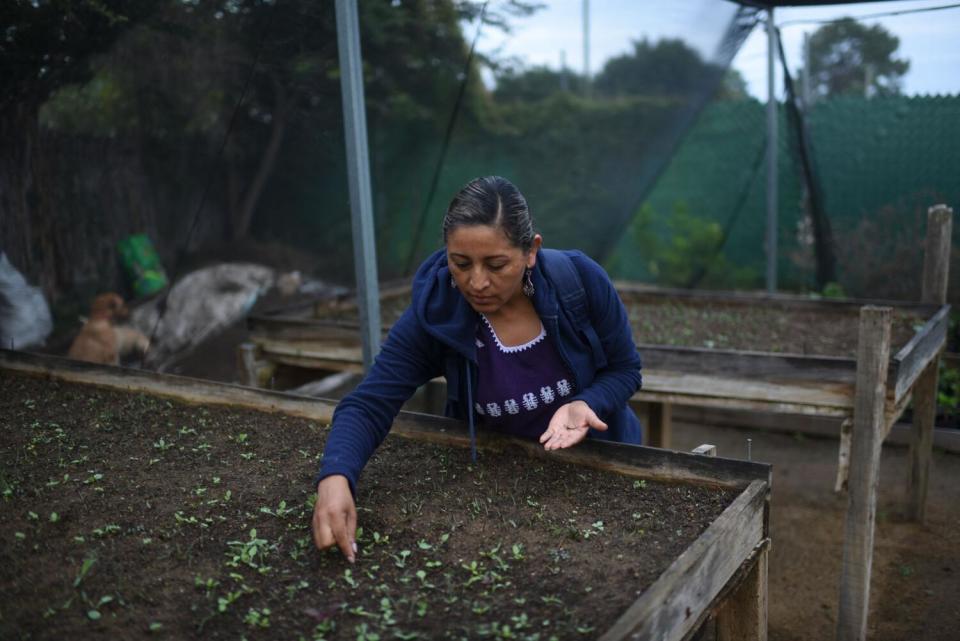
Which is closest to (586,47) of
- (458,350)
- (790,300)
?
(790,300)

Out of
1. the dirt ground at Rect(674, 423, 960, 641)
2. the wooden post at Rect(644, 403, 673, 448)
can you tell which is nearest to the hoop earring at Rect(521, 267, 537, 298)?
the wooden post at Rect(644, 403, 673, 448)

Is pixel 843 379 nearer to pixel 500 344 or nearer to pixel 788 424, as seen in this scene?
pixel 500 344

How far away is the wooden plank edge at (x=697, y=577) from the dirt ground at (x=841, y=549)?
1758 mm

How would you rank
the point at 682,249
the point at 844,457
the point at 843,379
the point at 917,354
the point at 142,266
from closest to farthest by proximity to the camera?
the point at 844,457
the point at 843,379
the point at 917,354
the point at 142,266
the point at 682,249

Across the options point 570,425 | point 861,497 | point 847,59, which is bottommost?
point 861,497

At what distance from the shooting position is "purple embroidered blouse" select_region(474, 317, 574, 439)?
2.21 meters

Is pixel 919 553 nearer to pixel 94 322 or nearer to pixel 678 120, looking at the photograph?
pixel 678 120

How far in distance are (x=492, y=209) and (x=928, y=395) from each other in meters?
3.33

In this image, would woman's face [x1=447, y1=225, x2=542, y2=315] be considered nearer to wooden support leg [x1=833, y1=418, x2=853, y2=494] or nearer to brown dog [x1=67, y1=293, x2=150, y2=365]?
wooden support leg [x1=833, y1=418, x2=853, y2=494]

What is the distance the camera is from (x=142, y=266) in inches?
159

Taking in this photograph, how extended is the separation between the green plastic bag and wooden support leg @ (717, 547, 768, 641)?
306cm

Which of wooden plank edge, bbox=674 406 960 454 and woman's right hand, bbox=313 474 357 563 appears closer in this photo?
woman's right hand, bbox=313 474 357 563

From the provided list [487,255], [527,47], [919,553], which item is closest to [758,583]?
[487,255]

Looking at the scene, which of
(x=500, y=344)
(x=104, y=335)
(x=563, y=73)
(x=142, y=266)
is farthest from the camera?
(x=563, y=73)
